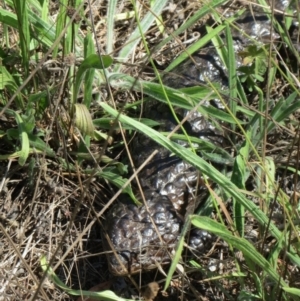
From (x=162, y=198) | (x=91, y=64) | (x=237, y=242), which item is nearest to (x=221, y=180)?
(x=237, y=242)

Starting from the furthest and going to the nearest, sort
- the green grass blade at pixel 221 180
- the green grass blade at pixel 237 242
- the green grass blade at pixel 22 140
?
1. the green grass blade at pixel 22 140
2. the green grass blade at pixel 221 180
3. the green grass blade at pixel 237 242

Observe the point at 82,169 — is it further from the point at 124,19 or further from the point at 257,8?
the point at 257,8

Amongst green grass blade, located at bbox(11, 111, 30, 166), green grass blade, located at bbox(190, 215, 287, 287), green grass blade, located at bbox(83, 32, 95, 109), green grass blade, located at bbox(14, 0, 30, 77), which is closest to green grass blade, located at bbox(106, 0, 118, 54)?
green grass blade, located at bbox(83, 32, 95, 109)

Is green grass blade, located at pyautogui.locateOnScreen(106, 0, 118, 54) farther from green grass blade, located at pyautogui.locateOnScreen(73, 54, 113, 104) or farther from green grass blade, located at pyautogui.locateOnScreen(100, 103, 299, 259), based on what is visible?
green grass blade, located at pyautogui.locateOnScreen(100, 103, 299, 259)

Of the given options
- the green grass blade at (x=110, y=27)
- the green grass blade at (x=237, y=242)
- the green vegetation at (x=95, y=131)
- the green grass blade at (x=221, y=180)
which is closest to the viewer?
the green grass blade at (x=237, y=242)

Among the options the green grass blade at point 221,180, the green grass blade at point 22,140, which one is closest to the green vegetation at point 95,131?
the green grass blade at point 22,140

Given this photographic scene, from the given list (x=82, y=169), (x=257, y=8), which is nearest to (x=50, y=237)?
(x=82, y=169)

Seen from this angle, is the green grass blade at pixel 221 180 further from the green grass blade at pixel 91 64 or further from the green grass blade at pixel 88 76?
the green grass blade at pixel 88 76

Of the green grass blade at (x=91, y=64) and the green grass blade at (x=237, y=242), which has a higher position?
the green grass blade at (x=91, y=64)
